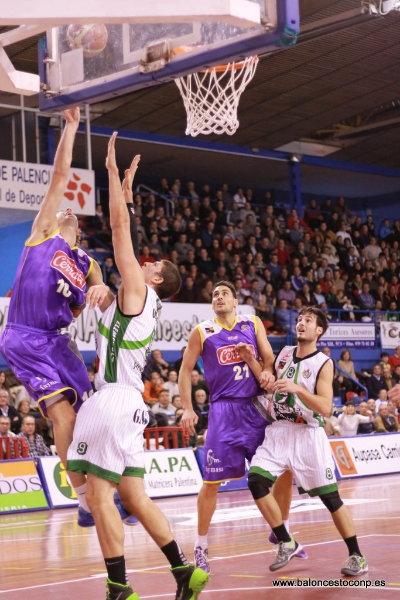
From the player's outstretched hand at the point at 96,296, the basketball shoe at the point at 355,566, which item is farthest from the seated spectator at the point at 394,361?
the player's outstretched hand at the point at 96,296

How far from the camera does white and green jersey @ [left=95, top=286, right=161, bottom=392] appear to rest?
5.61m

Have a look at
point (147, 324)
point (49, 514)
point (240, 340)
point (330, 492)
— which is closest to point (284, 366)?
point (240, 340)

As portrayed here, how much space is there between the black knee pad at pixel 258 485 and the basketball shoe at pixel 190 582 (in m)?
1.49

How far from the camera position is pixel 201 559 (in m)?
6.91

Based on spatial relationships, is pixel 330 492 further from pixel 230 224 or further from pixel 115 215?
pixel 230 224

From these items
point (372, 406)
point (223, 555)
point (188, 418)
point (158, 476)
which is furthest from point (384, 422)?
point (188, 418)

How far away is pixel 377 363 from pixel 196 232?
594cm

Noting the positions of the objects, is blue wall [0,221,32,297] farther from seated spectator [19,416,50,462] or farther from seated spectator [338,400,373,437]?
seated spectator [338,400,373,437]

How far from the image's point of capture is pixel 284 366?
7371mm

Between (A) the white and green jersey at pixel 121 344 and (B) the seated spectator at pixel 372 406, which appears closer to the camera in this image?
(A) the white and green jersey at pixel 121 344

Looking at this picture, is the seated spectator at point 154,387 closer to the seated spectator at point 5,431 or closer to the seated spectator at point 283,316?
the seated spectator at point 5,431

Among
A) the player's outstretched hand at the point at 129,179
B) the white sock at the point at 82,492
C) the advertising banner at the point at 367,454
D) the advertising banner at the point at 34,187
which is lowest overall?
the advertising banner at the point at 367,454

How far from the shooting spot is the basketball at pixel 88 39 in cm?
660

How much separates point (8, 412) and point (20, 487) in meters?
1.36
